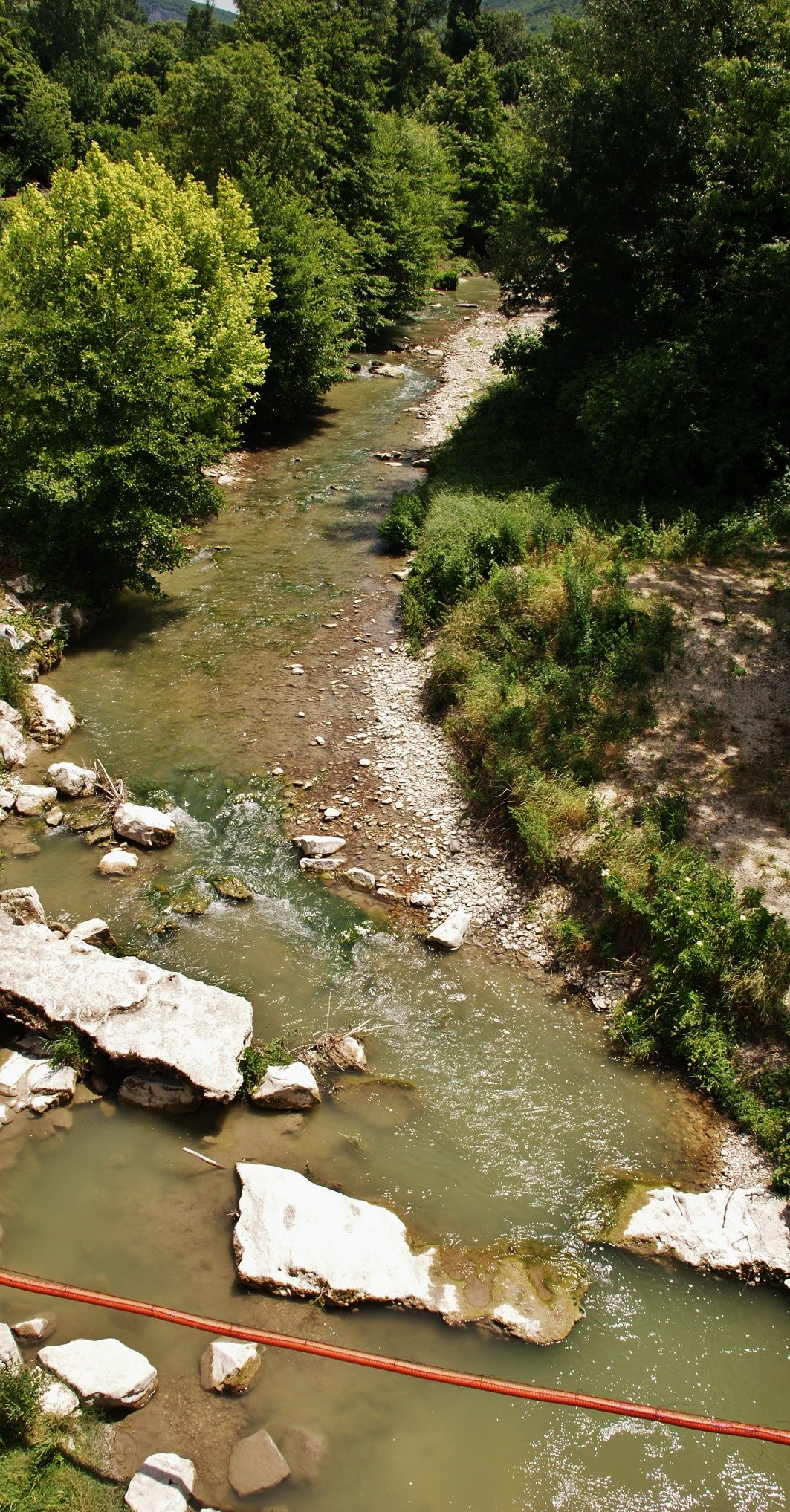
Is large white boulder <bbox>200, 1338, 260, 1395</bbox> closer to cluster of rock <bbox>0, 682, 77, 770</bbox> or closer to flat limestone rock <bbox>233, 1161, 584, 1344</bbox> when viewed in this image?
flat limestone rock <bbox>233, 1161, 584, 1344</bbox>

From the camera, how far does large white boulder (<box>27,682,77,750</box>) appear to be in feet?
45.2

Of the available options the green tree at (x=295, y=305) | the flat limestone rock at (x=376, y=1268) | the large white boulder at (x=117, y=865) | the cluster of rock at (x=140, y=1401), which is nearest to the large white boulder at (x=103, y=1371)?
the cluster of rock at (x=140, y=1401)

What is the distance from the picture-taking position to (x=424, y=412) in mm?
27844

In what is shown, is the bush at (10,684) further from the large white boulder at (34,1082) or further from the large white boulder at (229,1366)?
the large white boulder at (229,1366)

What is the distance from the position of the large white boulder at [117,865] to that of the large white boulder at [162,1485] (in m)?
6.49

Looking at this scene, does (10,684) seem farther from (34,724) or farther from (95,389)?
(95,389)

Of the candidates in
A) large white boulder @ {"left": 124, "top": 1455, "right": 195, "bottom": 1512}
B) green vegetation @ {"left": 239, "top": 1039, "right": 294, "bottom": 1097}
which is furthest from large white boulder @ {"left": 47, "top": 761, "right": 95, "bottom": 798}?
large white boulder @ {"left": 124, "top": 1455, "right": 195, "bottom": 1512}

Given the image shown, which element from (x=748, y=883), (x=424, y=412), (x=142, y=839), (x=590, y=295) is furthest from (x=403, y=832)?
(x=424, y=412)

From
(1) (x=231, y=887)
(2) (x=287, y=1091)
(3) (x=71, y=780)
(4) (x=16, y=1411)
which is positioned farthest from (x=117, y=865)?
(4) (x=16, y=1411)

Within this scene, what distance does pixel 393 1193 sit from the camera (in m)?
8.30

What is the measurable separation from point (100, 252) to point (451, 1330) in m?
16.5

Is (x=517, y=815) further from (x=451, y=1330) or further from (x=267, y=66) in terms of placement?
(x=267, y=66)

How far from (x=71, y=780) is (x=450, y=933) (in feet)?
19.1

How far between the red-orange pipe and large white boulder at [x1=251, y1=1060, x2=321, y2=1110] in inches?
79.3
